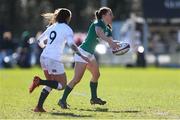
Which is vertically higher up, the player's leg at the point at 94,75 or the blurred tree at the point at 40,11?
the blurred tree at the point at 40,11

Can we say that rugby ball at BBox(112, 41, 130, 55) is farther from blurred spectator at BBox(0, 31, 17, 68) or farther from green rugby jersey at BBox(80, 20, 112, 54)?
blurred spectator at BBox(0, 31, 17, 68)

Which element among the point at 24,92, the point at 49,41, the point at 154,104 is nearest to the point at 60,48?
the point at 49,41

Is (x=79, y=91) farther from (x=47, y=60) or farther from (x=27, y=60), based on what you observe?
(x=27, y=60)

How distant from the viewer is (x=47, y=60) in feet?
44.3

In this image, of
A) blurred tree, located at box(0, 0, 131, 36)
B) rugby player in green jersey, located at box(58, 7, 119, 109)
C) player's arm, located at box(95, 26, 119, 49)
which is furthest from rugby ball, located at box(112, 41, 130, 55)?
blurred tree, located at box(0, 0, 131, 36)

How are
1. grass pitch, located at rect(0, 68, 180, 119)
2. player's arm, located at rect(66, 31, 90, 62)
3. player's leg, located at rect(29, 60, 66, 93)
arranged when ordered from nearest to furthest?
grass pitch, located at rect(0, 68, 180, 119)
player's arm, located at rect(66, 31, 90, 62)
player's leg, located at rect(29, 60, 66, 93)

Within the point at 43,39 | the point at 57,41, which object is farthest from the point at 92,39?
the point at 57,41

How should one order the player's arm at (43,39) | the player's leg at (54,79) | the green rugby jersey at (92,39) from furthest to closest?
1. the green rugby jersey at (92,39)
2. the player's arm at (43,39)
3. the player's leg at (54,79)

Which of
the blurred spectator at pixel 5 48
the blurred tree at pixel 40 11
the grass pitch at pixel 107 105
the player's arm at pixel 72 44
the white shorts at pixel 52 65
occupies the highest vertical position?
the blurred tree at pixel 40 11

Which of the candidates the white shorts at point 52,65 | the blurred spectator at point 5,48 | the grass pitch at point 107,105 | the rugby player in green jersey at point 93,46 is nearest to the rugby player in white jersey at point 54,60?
the white shorts at point 52,65

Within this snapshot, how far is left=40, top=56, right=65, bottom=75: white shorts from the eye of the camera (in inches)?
530

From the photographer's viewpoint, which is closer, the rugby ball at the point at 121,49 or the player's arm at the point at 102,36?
the player's arm at the point at 102,36

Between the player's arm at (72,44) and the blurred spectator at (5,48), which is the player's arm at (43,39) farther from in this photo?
the blurred spectator at (5,48)

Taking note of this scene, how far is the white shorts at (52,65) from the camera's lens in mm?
13469
